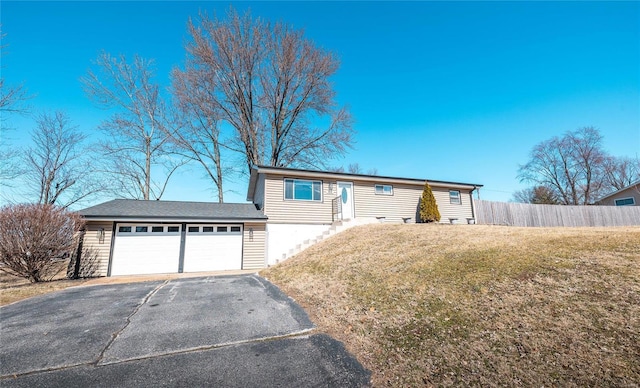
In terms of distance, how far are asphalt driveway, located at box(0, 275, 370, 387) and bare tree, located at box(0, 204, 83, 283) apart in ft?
12.7

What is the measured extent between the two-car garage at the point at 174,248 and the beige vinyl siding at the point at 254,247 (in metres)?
0.25

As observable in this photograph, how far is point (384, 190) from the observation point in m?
15.2

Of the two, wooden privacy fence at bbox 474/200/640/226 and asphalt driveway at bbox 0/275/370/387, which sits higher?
wooden privacy fence at bbox 474/200/640/226

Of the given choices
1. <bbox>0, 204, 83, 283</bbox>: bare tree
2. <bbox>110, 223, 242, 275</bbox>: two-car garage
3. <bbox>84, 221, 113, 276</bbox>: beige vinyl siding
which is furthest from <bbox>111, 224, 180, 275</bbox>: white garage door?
<bbox>0, 204, 83, 283</bbox>: bare tree

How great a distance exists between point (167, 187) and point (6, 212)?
1288cm

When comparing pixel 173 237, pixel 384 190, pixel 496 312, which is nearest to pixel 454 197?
pixel 384 190

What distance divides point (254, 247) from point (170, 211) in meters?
4.22

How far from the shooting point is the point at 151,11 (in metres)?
11.7

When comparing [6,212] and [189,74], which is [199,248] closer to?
[6,212]

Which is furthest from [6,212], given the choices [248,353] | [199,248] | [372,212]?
[372,212]

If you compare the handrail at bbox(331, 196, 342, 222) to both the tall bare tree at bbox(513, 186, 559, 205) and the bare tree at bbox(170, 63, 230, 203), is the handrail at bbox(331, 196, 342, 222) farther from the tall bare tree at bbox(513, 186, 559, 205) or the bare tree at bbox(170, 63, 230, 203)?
the tall bare tree at bbox(513, 186, 559, 205)

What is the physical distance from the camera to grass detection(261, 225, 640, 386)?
7.84ft

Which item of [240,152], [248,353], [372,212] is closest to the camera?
[248,353]

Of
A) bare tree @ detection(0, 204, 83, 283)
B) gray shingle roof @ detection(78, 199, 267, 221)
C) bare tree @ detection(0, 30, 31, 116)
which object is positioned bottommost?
bare tree @ detection(0, 204, 83, 283)
